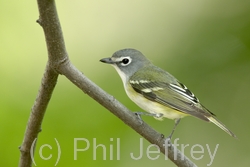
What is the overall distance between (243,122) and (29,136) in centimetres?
238

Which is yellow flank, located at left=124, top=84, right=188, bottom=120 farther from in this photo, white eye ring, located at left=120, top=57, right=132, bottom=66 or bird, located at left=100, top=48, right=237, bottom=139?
white eye ring, located at left=120, top=57, right=132, bottom=66

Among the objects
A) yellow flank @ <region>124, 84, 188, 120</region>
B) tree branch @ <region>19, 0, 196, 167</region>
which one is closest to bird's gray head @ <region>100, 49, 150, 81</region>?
yellow flank @ <region>124, 84, 188, 120</region>

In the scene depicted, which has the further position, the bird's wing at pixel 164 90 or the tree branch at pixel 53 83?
the bird's wing at pixel 164 90

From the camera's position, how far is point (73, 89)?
326cm

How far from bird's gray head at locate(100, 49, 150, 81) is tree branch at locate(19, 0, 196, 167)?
0.90 m

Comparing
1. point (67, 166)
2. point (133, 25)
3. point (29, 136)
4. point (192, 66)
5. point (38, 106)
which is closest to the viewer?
point (38, 106)

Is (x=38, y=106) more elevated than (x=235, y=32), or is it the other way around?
(x=235, y=32)

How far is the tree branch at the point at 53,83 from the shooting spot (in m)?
1.83

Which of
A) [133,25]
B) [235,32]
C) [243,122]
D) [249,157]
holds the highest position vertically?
[133,25]

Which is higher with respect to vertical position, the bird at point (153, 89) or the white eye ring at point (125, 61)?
the white eye ring at point (125, 61)

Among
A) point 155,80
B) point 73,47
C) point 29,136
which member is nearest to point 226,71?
point 155,80

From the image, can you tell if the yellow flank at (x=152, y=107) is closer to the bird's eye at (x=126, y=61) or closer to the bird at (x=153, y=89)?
the bird at (x=153, y=89)

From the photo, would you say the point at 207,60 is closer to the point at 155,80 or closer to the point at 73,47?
the point at 155,80

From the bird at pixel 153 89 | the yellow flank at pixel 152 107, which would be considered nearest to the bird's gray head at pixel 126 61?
the bird at pixel 153 89
